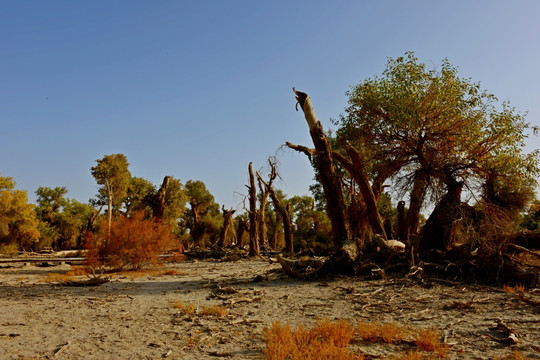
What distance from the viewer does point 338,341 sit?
503cm

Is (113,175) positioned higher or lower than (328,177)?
higher

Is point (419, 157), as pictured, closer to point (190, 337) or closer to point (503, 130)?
point (503, 130)

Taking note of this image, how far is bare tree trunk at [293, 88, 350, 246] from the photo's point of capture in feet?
44.9

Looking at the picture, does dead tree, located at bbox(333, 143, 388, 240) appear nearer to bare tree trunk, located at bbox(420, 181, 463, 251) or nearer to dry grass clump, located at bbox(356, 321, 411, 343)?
bare tree trunk, located at bbox(420, 181, 463, 251)

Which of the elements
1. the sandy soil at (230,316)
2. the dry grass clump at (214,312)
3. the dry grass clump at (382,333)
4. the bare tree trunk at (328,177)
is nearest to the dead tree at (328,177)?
the bare tree trunk at (328,177)

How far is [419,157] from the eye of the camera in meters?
16.2

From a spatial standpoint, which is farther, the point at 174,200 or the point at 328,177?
the point at 174,200

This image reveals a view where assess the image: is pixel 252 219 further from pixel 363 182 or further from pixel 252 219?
pixel 363 182

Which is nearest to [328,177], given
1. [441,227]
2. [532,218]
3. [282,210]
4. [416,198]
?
[441,227]

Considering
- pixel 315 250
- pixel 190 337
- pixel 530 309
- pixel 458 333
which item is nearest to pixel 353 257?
pixel 530 309

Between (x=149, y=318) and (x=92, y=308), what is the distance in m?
1.99

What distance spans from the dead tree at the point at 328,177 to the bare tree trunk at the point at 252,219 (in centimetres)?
1366

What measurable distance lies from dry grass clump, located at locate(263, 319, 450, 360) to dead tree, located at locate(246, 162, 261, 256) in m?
21.4

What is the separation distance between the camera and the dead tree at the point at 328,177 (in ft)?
44.9
